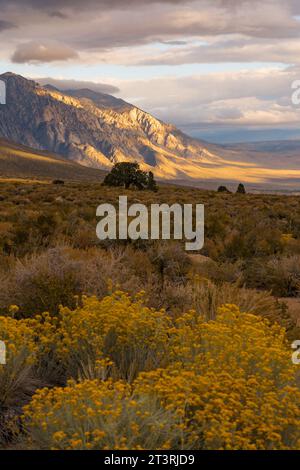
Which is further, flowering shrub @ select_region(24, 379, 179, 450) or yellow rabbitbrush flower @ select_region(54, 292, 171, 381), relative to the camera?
yellow rabbitbrush flower @ select_region(54, 292, 171, 381)

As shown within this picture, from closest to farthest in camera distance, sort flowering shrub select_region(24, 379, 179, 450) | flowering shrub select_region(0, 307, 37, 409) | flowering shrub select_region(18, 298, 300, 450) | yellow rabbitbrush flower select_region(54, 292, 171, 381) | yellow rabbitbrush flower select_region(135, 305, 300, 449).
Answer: flowering shrub select_region(24, 379, 179, 450), flowering shrub select_region(18, 298, 300, 450), yellow rabbitbrush flower select_region(135, 305, 300, 449), flowering shrub select_region(0, 307, 37, 409), yellow rabbitbrush flower select_region(54, 292, 171, 381)

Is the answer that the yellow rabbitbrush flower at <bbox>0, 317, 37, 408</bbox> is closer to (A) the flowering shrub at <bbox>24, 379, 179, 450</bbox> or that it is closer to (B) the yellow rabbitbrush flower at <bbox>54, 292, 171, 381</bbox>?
(B) the yellow rabbitbrush flower at <bbox>54, 292, 171, 381</bbox>

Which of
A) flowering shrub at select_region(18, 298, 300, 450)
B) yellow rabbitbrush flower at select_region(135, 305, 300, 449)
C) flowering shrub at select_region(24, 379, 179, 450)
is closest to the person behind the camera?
flowering shrub at select_region(24, 379, 179, 450)

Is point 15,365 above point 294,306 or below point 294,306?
above

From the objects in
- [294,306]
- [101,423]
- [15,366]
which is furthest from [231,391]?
[294,306]

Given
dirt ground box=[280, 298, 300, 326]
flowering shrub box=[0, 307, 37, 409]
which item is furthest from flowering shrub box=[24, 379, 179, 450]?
dirt ground box=[280, 298, 300, 326]

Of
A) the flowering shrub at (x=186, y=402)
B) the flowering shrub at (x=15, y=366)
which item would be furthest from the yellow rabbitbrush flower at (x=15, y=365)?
the flowering shrub at (x=186, y=402)

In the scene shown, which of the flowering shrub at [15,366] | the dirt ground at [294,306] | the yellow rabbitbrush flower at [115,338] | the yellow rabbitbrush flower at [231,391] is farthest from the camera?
the dirt ground at [294,306]

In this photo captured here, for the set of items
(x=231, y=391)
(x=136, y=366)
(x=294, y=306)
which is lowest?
(x=294, y=306)

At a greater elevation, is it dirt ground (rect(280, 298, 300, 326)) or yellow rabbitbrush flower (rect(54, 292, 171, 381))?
yellow rabbitbrush flower (rect(54, 292, 171, 381))

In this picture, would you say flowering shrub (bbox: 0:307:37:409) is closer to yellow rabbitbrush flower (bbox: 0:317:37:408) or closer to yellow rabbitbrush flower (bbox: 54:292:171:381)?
yellow rabbitbrush flower (bbox: 0:317:37:408)

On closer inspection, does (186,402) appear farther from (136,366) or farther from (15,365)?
(15,365)

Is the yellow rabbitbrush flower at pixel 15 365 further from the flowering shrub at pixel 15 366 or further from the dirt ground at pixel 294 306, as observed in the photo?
the dirt ground at pixel 294 306

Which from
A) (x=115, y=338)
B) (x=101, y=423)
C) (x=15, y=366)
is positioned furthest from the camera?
(x=115, y=338)
